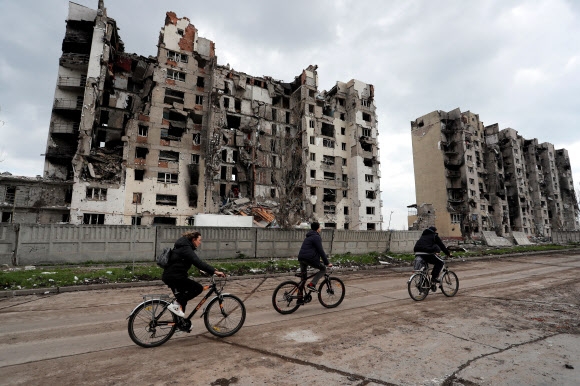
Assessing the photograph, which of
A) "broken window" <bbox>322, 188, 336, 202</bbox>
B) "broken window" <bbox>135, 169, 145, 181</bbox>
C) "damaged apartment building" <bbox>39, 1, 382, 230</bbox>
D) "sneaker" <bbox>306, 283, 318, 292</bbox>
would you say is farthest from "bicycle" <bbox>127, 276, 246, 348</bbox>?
"broken window" <bbox>322, 188, 336, 202</bbox>

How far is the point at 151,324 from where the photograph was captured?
4758 mm

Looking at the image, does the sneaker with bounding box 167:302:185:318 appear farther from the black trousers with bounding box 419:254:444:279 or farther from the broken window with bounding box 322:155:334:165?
the broken window with bounding box 322:155:334:165

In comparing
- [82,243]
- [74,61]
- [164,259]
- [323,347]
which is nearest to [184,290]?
[164,259]

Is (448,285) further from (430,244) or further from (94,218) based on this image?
(94,218)

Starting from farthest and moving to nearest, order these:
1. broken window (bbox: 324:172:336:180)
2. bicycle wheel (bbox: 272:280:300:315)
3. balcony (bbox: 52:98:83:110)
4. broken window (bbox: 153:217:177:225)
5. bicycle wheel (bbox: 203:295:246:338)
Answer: broken window (bbox: 324:172:336:180) → balcony (bbox: 52:98:83:110) → broken window (bbox: 153:217:177:225) → bicycle wheel (bbox: 272:280:300:315) → bicycle wheel (bbox: 203:295:246:338)

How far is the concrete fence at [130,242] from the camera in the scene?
612 inches

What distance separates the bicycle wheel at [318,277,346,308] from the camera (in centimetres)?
736

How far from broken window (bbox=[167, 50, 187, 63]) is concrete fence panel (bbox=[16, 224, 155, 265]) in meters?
29.0

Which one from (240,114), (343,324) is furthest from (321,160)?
(343,324)

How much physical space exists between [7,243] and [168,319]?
1645cm

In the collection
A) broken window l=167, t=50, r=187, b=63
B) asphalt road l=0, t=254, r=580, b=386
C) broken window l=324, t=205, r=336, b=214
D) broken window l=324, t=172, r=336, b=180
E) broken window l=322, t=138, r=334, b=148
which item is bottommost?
asphalt road l=0, t=254, r=580, b=386

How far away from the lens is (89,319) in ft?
21.4

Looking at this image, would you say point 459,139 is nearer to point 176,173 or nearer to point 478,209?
point 478,209

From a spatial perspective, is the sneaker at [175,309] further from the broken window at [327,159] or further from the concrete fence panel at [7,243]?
the broken window at [327,159]
